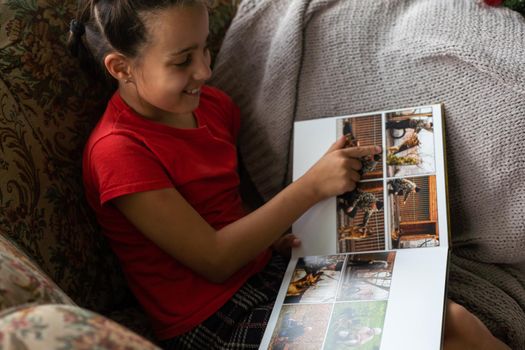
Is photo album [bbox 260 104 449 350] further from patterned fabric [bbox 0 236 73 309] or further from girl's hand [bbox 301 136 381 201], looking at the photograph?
patterned fabric [bbox 0 236 73 309]

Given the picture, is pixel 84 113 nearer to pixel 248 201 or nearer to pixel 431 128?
A: pixel 248 201

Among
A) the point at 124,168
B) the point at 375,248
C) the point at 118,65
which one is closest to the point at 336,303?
the point at 375,248

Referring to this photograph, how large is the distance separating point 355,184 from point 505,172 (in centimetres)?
23

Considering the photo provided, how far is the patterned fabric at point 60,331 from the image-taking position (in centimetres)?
65

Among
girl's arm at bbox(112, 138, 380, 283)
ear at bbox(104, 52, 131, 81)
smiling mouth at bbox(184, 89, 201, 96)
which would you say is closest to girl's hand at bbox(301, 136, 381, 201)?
girl's arm at bbox(112, 138, 380, 283)

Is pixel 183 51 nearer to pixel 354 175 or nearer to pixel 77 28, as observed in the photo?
pixel 77 28

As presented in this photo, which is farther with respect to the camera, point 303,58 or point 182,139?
point 303,58

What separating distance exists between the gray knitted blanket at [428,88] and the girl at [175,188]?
0.40ft

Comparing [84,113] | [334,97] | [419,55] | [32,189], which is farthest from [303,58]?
[32,189]

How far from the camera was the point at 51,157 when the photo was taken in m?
1.20

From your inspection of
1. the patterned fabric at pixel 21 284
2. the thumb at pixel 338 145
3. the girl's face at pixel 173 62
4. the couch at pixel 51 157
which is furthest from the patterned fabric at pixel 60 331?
the thumb at pixel 338 145

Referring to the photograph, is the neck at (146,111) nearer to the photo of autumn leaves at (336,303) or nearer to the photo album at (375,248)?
the photo album at (375,248)

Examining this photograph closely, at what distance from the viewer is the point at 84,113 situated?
1.26m

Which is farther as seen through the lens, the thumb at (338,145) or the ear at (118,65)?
the thumb at (338,145)
